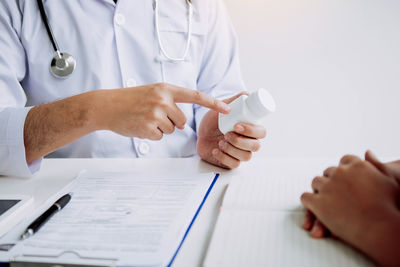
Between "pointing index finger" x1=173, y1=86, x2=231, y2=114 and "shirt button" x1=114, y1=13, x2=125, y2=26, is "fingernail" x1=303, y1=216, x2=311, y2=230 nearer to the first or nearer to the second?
"pointing index finger" x1=173, y1=86, x2=231, y2=114

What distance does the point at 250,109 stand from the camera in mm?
585

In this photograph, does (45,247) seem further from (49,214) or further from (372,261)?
(372,261)

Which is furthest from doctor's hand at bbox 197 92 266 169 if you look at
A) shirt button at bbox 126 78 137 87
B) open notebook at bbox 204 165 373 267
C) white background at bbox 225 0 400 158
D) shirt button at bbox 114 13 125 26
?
white background at bbox 225 0 400 158

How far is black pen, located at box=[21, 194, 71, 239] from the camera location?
1.57 feet

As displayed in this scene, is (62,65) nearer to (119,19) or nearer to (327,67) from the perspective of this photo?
(119,19)

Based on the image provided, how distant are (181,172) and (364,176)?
37 cm

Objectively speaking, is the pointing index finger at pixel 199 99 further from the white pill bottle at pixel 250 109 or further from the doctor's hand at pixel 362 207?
the doctor's hand at pixel 362 207

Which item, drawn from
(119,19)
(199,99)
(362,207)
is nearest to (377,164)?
(362,207)

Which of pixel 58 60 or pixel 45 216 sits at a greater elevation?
pixel 58 60

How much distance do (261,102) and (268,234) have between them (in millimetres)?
214

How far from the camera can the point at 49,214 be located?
1.69 ft

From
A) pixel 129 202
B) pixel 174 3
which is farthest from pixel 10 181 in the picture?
pixel 174 3

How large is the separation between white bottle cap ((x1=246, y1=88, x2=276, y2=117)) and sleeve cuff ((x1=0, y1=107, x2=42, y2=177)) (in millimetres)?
474

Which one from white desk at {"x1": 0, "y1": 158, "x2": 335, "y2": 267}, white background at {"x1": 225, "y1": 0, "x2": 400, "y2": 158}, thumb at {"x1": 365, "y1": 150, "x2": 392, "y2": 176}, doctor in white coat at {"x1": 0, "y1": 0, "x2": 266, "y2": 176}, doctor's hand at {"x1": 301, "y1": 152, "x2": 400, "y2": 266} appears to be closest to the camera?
doctor's hand at {"x1": 301, "y1": 152, "x2": 400, "y2": 266}
